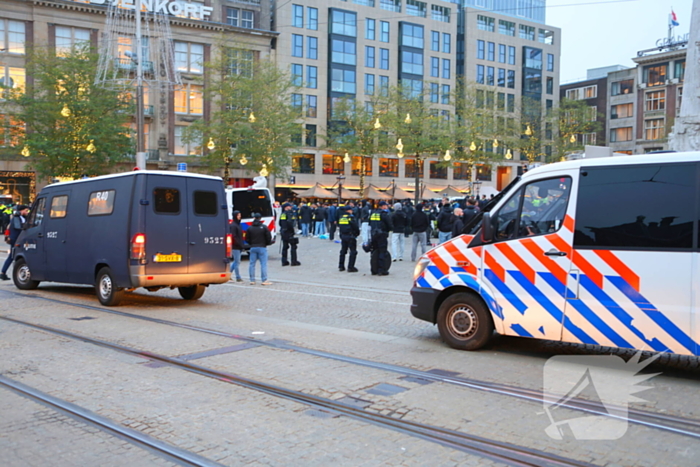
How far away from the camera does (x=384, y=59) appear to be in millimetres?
66375

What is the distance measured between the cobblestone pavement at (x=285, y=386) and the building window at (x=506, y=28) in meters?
68.3

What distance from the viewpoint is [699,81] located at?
18.5m

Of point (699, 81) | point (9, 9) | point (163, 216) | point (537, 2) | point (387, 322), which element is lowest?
point (387, 322)

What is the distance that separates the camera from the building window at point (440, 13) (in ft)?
228

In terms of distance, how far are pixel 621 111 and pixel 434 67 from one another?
2287 cm

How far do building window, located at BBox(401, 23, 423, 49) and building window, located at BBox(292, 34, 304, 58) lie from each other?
11.1m

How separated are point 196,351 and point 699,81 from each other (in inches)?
644

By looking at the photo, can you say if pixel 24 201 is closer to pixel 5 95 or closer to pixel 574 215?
pixel 5 95

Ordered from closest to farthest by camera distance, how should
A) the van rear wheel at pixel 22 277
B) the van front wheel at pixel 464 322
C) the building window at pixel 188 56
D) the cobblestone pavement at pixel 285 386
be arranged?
1. the cobblestone pavement at pixel 285 386
2. the van front wheel at pixel 464 322
3. the van rear wheel at pixel 22 277
4. the building window at pixel 188 56

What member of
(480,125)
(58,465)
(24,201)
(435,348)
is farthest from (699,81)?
(24,201)

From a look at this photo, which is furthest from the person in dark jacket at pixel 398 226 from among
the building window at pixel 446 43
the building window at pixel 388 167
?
the building window at pixel 446 43

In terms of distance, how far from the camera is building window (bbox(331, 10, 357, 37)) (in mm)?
63312

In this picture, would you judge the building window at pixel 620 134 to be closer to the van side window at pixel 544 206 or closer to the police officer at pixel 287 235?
the police officer at pixel 287 235

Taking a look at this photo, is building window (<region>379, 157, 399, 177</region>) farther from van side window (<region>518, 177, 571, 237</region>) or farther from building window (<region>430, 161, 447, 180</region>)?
van side window (<region>518, 177, 571, 237</region>)
